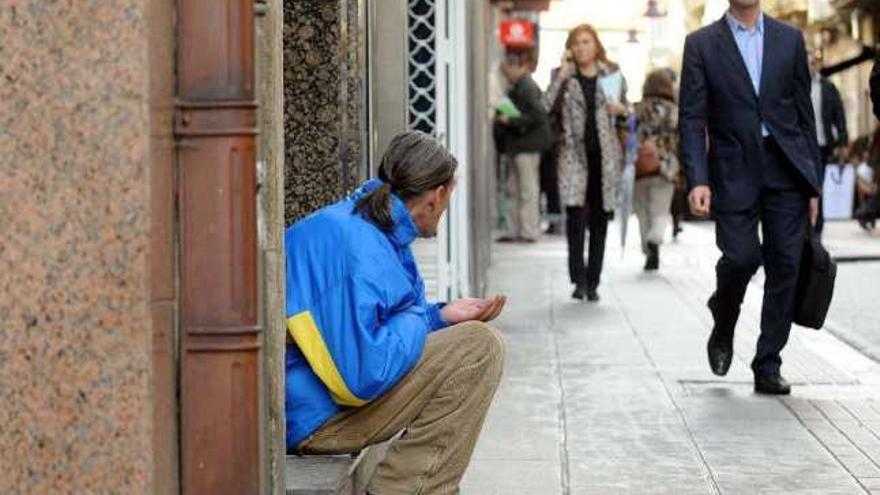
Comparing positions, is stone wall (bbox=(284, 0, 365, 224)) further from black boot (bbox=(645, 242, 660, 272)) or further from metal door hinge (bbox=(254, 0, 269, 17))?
black boot (bbox=(645, 242, 660, 272))

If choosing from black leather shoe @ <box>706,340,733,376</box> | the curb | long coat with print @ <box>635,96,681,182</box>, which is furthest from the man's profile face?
long coat with print @ <box>635,96,681,182</box>

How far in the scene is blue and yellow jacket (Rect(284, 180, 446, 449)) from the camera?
220 inches

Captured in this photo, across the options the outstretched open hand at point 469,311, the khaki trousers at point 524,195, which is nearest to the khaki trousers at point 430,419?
the outstretched open hand at point 469,311

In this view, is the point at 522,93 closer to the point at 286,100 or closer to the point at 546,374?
the point at 546,374

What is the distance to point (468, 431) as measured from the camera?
5.91 meters

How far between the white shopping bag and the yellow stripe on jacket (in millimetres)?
27581

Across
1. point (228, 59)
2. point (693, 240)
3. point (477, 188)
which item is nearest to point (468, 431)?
point (228, 59)

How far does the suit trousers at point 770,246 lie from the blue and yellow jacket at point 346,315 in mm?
3910

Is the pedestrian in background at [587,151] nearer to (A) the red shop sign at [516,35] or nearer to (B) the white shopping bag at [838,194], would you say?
(B) the white shopping bag at [838,194]

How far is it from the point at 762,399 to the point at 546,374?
1.35 metres

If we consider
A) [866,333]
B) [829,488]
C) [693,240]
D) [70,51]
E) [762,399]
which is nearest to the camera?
[70,51]

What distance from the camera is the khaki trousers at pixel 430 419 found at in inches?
231

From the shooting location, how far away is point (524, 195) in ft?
80.3

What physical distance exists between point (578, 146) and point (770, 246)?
18.7 ft
